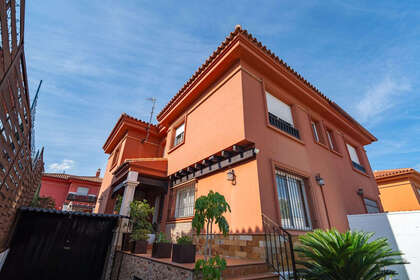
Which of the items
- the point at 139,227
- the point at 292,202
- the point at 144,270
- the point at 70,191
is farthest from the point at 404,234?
the point at 70,191

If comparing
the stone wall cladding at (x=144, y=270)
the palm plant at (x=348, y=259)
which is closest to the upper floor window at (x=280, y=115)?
the palm plant at (x=348, y=259)

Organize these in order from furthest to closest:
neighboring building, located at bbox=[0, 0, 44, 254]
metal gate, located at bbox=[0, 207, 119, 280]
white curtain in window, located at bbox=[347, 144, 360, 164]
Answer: white curtain in window, located at bbox=[347, 144, 360, 164] < metal gate, located at bbox=[0, 207, 119, 280] < neighboring building, located at bbox=[0, 0, 44, 254]

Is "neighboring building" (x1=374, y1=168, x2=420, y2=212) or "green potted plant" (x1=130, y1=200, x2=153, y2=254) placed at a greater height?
"neighboring building" (x1=374, y1=168, x2=420, y2=212)

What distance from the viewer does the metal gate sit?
529 cm

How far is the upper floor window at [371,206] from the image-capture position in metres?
8.98

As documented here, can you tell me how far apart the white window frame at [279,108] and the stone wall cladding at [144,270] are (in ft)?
18.6

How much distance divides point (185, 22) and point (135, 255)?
7.39 metres

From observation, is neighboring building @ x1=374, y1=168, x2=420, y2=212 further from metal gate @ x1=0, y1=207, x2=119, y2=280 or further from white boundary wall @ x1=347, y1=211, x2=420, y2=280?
metal gate @ x1=0, y1=207, x2=119, y2=280

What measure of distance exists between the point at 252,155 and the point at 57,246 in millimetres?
6542

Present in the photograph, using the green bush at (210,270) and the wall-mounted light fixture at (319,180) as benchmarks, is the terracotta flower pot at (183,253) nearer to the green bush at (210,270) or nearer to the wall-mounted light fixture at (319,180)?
the green bush at (210,270)

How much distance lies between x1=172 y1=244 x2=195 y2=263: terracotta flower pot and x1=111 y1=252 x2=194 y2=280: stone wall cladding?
0.63 ft

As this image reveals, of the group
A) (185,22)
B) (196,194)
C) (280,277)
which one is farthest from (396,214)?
(185,22)

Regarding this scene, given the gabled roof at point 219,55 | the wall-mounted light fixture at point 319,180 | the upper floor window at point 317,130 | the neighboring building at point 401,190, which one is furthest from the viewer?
the neighboring building at point 401,190

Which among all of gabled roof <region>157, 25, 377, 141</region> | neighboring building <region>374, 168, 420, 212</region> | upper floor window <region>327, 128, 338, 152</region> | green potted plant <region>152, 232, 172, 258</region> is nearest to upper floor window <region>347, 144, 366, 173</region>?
gabled roof <region>157, 25, 377, 141</region>
